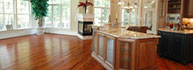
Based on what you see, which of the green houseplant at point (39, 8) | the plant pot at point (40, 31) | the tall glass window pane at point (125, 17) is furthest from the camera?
the tall glass window pane at point (125, 17)

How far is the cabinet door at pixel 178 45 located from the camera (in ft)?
13.7

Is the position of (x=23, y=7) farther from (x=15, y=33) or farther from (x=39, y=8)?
(x=15, y=33)

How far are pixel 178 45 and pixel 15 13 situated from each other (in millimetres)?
8274

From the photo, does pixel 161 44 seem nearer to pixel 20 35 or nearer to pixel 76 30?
pixel 76 30

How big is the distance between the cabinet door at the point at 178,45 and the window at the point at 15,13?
793cm

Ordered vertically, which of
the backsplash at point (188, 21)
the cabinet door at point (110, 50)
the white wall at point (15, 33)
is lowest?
the cabinet door at point (110, 50)

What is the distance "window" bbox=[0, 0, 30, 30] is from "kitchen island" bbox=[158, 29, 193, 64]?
7641 mm

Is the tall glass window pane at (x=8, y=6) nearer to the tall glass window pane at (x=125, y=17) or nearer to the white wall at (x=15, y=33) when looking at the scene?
the white wall at (x=15, y=33)

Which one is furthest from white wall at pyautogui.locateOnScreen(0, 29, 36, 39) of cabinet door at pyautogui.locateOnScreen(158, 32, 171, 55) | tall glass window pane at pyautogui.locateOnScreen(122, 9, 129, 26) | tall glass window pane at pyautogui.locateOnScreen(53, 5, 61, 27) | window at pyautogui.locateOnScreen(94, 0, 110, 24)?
cabinet door at pyautogui.locateOnScreen(158, 32, 171, 55)

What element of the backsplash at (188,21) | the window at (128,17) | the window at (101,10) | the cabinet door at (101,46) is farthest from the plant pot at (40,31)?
the backsplash at (188,21)

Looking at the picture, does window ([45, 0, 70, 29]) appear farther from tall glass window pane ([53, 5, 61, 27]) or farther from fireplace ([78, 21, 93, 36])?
fireplace ([78, 21, 93, 36])

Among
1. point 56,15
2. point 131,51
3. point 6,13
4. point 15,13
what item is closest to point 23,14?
point 15,13

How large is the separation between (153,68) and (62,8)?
7829 mm

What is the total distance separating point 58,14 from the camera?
33.0 ft
